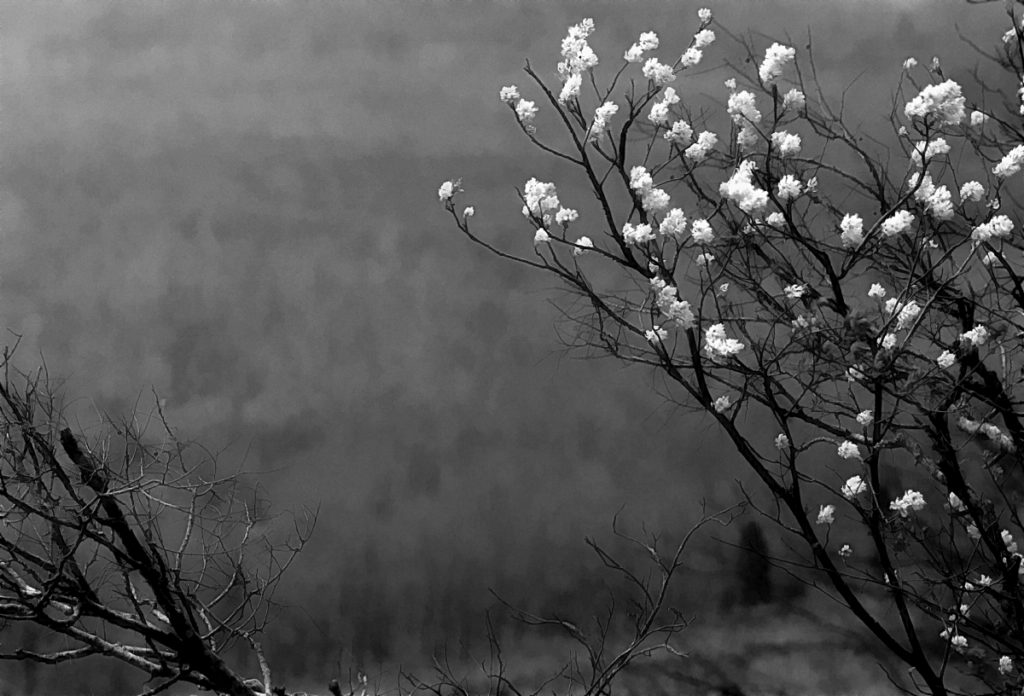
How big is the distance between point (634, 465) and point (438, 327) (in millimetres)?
755

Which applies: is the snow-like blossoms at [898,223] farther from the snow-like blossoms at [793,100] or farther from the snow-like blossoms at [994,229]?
the snow-like blossoms at [793,100]

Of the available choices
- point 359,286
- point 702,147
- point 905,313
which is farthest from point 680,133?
point 359,286

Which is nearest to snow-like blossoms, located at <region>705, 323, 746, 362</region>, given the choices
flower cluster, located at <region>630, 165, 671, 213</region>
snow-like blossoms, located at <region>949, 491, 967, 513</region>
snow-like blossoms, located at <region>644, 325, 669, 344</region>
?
snow-like blossoms, located at <region>644, 325, 669, 344</region>

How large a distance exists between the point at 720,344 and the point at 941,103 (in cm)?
67

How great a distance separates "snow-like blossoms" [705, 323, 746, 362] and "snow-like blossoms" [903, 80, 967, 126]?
0.60 metres

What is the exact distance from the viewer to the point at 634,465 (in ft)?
9.34

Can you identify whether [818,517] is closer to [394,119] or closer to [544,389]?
[544,389]

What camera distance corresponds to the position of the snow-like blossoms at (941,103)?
1859mm

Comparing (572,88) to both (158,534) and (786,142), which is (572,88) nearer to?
(786,142)

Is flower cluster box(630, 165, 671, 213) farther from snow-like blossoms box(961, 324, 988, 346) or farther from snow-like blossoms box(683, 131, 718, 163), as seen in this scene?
snow-like blossoms box(961, 324, 988, 346)

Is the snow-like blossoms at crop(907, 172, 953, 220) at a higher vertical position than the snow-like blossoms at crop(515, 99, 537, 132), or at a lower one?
lower

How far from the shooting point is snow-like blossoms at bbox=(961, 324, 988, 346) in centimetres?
226

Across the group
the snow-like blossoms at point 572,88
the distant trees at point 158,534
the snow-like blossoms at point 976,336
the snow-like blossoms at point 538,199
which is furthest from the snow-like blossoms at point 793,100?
the distant trees at point 158,534

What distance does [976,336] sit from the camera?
2.26 metres
